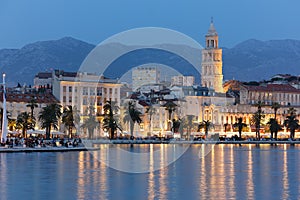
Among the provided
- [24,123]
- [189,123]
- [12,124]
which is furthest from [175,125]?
[24,123]

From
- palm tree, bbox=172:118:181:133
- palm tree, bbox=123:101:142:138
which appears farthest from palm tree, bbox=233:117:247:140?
palm tree, bbox=123:101:142:138

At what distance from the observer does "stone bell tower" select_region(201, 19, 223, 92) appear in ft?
575

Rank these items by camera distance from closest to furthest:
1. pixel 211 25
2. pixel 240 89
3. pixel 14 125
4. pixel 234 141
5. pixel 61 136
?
pixel 14 125, pixel 61 136, pixel 234 141, pixel 240 89, pixel 211 25

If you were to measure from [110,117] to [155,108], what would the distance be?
1175 inches

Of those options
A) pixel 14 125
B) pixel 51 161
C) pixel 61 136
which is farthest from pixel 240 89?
pixel 51 161

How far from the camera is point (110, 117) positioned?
117062 millimetres

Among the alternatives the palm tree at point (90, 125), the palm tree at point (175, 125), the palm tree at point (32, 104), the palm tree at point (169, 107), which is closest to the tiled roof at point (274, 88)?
the palm tree at point (169, 107)

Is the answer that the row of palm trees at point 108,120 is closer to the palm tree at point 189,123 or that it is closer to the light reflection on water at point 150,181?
the palm tree at point 189,123

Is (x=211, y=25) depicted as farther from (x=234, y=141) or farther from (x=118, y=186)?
(x=118, y=186)

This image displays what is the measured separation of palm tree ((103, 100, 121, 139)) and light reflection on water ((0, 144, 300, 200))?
193 feet

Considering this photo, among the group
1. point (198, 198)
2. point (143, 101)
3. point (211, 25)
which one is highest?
point (211, 25)

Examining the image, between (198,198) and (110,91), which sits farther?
(110,91)

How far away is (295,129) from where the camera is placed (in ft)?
496

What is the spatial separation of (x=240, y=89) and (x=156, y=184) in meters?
130
